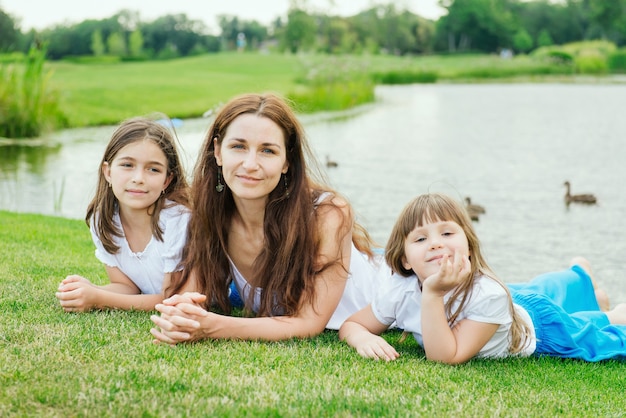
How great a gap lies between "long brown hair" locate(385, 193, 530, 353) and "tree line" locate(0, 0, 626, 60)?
63.6 meters

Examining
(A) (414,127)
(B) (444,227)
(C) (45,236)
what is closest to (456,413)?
(B) (444,227)

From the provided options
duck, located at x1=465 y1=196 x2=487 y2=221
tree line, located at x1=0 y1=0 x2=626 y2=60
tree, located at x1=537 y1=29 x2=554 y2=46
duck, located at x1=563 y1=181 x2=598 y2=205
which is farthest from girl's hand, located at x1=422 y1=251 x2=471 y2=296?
tree, located at x1=537 y1=29 x2=554 y2=46

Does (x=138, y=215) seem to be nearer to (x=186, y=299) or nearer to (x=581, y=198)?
(x=186, y=299)

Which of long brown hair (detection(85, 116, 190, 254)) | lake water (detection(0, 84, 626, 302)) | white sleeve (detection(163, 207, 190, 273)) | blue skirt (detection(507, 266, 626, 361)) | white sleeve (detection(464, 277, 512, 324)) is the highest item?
long brown hair (detection(85, 116, 190, 254))

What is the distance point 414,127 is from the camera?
19.9 meters

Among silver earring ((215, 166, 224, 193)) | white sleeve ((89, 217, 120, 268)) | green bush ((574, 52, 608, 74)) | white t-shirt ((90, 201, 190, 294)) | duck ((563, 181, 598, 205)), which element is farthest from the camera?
green bush ((574, 52, 608, 74))

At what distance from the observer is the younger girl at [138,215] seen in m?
4.10

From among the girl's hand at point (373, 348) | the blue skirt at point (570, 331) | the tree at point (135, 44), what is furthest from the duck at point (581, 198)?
the tree at point (135, 44)

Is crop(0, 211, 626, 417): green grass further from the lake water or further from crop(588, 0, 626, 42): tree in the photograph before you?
crop(588, 0, 626, 42): tree

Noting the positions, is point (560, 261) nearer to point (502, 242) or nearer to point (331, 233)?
point (502, 242)

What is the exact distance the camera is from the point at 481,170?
13328 millimetres

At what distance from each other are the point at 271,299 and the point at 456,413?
1.32 m

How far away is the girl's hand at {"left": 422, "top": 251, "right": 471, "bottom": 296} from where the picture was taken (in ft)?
10.5

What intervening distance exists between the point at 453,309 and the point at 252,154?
3.76ft
